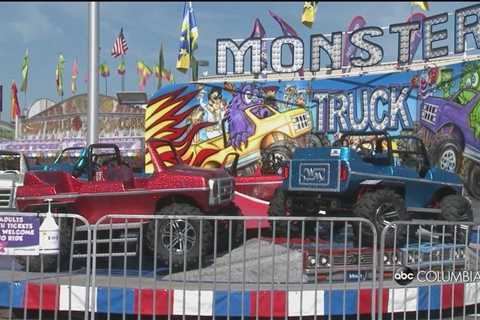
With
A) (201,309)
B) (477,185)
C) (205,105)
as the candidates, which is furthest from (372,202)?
(205,105)

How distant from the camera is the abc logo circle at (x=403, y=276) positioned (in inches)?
257

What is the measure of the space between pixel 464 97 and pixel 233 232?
11.4 m

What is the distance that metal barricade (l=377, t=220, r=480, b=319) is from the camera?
6.54m

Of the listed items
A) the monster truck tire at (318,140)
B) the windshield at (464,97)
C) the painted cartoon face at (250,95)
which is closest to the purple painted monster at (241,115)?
the painted cartoon face at (250,95)

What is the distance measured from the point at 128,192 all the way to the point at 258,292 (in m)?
2.87

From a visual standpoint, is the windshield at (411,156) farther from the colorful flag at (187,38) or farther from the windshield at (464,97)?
the colorful flag at (187,38)

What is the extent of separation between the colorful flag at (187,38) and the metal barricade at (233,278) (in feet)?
84.8

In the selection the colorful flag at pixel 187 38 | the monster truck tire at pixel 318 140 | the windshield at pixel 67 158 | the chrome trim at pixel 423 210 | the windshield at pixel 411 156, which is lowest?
the chrome trim at pixel 423 210

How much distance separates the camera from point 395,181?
30.5ft

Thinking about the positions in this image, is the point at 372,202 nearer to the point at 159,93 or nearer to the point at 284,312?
the point at 284,312

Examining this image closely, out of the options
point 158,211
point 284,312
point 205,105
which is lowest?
point 284,312

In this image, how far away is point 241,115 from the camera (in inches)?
859

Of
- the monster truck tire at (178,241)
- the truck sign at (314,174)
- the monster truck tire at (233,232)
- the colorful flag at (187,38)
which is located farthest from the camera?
the colorful flag at (187,38)

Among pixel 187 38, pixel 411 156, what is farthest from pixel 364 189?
pixel 187 38
